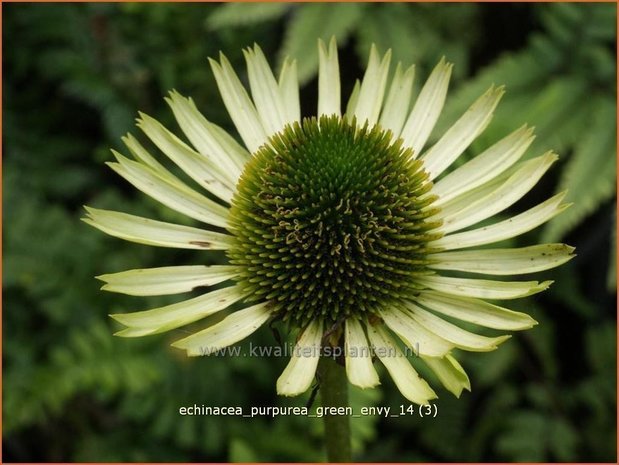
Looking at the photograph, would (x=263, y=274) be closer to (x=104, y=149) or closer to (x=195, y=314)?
(x=195, y=314)

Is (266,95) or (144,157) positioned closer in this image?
(144,157)

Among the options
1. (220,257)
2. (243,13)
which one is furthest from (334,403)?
(243,13)

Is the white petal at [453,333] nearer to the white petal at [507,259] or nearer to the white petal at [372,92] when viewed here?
the white petal at [507,259]

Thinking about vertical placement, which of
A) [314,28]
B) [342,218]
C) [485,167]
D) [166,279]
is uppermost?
[314,28]

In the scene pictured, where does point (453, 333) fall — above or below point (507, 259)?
below

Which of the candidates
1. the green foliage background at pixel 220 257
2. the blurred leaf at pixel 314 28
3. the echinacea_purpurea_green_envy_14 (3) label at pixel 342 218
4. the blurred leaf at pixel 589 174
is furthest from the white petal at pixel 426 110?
the blurred leaf at pixel 314 28

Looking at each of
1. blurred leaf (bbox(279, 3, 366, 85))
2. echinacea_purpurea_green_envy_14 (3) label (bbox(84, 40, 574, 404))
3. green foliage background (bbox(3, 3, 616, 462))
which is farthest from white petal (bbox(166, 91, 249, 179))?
blurred leaf (bbox(279, 3, 366, 85))

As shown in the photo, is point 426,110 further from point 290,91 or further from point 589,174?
point 589,174
